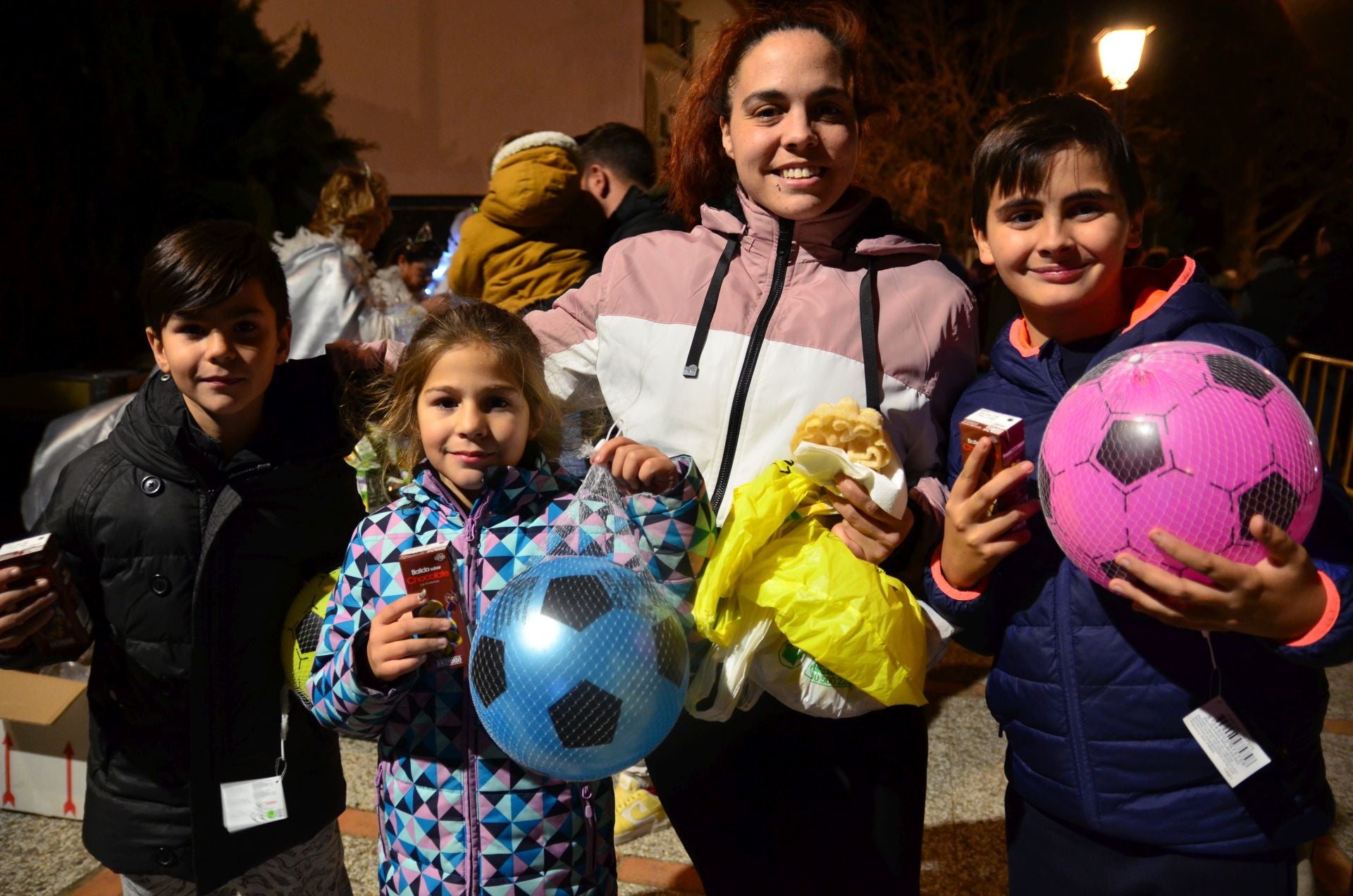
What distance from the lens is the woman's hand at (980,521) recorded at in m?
1.50

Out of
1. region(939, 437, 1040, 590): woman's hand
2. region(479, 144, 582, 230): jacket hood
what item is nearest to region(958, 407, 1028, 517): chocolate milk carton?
region(939, 437, 1040, 590): woman's hand

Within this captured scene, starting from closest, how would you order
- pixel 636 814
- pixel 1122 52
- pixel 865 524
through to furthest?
pixel 865 524 < pixel 636 814 < pixel 1122 52

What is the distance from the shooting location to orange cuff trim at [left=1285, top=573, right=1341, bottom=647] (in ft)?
4.54

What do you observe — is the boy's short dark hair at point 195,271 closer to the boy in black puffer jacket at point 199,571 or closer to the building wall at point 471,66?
the boy in black puffer jacket at point 199,571

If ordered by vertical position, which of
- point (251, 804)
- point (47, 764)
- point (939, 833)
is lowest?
point (939, 833)

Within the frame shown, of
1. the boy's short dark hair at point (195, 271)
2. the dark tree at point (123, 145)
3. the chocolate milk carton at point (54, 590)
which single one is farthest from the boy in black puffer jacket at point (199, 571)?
the dark tree at point (123, 145)

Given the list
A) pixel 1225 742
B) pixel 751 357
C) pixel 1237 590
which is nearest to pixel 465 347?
pixel 751 357

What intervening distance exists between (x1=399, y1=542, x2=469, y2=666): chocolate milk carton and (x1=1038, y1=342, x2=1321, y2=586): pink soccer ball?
3.39 feet

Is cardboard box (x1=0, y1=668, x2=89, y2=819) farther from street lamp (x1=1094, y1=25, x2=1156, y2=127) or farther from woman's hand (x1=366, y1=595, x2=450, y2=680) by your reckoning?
street lamp (x1=1094, y1=25, x2=1156, y2=127)

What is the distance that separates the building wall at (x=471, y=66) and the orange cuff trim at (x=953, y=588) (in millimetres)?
7365

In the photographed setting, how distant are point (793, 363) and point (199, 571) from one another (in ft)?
4.33

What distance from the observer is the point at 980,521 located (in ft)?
5.14

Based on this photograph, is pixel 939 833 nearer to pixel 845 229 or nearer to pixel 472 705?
pixel 472 705

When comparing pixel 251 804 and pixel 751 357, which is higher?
pixel 751 357
